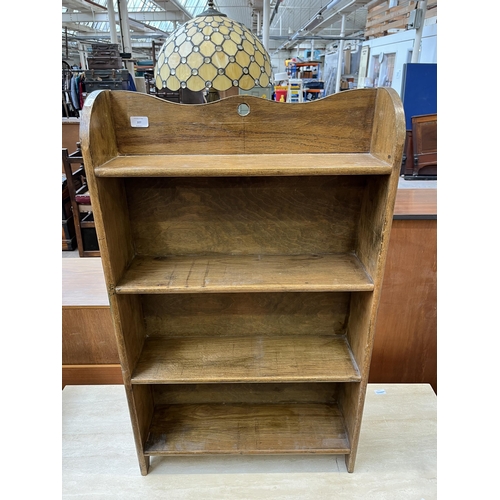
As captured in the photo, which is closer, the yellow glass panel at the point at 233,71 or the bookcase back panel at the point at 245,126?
the yellow glass panel at the point at 233,71

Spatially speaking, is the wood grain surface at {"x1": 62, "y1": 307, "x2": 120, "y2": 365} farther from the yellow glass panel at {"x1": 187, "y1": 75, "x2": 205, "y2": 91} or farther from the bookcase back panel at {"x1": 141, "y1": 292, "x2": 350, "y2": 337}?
the yellow glass panel at {"x1": 187, "y1": 75, "x2": 205, "y2": 91}

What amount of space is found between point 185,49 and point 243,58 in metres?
0.16

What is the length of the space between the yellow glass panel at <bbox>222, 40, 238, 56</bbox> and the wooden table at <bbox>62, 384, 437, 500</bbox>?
157 centimetres

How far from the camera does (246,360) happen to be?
1.45 m

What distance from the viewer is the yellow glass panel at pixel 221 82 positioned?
998 millimetres

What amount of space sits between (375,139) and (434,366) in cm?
152

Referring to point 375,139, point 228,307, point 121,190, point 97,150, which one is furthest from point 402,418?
point 97,150

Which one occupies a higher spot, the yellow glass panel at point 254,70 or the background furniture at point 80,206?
the yellow glass panel at point 254,70

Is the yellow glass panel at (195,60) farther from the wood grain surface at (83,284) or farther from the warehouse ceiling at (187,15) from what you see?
the warehouse ceiling at (187,15)

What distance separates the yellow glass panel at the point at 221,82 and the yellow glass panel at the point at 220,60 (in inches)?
1.1

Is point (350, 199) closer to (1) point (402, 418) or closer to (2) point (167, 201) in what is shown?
(2) point (167, 201)

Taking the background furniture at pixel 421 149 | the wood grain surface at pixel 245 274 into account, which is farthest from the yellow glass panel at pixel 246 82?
the background furniture at pixel 421 149

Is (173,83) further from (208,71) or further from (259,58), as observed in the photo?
(259,58)

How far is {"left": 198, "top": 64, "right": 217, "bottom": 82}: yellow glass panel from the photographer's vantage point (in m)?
0.99
